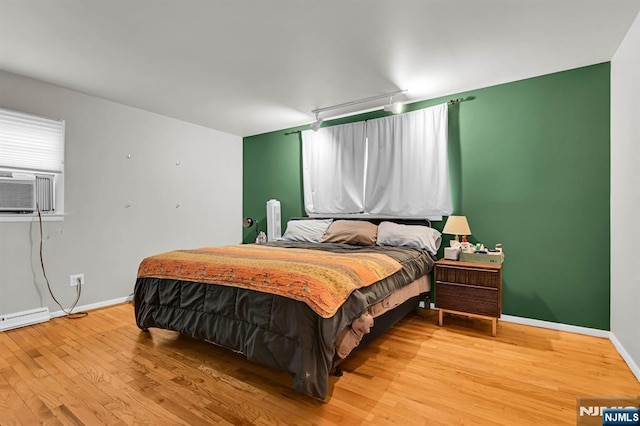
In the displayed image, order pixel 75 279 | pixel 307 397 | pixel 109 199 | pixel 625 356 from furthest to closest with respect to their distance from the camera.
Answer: pixel 109 199, pixel 75 279, pixel 625 356, pixel 307 397

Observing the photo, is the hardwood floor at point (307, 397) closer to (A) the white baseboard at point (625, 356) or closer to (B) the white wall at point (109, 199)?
(A) the white baseboard at point (625, 356)

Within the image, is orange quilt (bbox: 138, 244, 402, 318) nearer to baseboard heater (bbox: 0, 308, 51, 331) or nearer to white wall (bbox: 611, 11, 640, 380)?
baseboard heater (bbox: 0, 308, 51, 331)

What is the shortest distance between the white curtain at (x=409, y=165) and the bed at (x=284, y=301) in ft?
2.31

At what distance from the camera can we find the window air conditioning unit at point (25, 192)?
10.0ft

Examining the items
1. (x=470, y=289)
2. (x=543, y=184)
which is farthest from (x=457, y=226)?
(x=543, y=184)

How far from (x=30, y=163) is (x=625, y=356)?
5.56m

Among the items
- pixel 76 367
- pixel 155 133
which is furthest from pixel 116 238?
pixel 76 367

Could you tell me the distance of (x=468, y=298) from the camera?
3.00 meters

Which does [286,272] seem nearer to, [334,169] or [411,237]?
[411,237]

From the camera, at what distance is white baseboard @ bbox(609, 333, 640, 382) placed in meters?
2.14

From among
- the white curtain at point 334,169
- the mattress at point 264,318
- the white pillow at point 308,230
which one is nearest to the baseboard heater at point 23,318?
the mattress at point 264,318

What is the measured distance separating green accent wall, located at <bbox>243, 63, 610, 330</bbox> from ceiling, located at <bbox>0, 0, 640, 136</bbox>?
0.24 m

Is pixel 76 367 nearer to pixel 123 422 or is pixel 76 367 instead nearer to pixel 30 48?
pixel 123 422

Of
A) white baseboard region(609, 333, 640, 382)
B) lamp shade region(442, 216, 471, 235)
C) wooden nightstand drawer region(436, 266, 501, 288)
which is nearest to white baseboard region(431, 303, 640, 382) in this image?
white baseboard region(609, 333, 640, 382)
